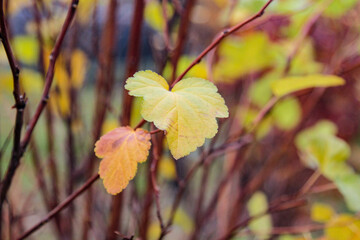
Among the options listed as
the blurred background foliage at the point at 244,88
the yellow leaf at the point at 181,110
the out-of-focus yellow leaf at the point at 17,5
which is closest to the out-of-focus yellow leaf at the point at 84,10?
the blurred background foliage at the point at 244,88

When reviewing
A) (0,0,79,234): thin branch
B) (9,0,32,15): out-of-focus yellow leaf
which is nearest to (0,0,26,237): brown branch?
(0,0,79,234): thin branch

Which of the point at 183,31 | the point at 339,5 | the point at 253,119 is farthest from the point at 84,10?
the point at 339,5

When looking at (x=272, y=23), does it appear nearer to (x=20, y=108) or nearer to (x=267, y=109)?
(x=267, y=109)

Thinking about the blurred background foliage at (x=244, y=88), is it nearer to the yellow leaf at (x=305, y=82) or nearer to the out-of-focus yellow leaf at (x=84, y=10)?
the out-of-focus yellow leaf at (x=84, y=10)

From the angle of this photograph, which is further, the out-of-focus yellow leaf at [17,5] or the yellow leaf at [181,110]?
the out-of-focus yellow leaf at [17,5]

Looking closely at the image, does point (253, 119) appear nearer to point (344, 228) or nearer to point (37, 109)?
point (344, 228)

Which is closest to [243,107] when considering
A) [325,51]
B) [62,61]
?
[62,61]

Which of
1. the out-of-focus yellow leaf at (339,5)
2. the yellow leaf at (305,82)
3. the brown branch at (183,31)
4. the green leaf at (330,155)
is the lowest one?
the green leaf at (330,155)
